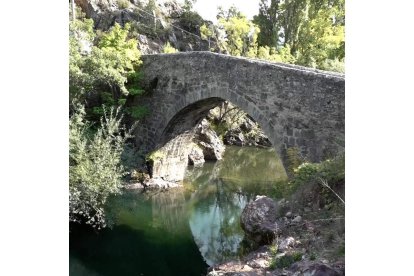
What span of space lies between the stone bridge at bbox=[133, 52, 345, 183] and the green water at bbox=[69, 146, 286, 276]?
1.11 m

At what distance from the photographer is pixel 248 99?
8.91 metres

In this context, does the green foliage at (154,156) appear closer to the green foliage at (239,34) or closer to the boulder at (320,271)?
the green foliage at (239,34)

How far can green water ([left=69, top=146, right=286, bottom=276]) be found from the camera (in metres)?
8.28

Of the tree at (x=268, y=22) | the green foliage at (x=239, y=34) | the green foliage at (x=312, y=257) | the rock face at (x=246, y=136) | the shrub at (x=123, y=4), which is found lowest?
the green foliage at (x=312, y=257)

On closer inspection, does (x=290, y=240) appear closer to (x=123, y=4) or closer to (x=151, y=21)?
(x=151, y=21)

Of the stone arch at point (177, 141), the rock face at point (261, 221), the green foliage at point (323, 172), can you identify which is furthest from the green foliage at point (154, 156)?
the green foliage at point (323, 172)

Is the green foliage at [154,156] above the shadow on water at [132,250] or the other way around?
above

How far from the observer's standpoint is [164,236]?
970 cm

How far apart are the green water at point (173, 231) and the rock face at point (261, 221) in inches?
20.8

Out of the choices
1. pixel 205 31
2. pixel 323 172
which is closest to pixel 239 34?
pixel 205 31

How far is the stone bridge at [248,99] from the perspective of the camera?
7.40 m
